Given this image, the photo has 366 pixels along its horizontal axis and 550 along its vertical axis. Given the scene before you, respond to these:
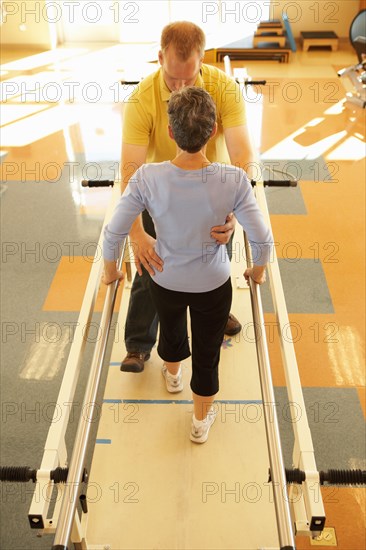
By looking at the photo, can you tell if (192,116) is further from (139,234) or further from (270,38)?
(270,38)

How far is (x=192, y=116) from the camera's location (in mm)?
1486

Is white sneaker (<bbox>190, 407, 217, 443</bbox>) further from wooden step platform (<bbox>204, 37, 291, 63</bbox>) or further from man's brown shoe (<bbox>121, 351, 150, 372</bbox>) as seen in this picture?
wooden step platform (<bbox>204, 37, 291, 63</bbox>)

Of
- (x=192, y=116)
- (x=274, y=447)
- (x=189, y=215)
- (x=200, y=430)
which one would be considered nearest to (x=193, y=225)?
(x=189, y=215)

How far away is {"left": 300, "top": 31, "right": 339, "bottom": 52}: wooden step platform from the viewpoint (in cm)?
845

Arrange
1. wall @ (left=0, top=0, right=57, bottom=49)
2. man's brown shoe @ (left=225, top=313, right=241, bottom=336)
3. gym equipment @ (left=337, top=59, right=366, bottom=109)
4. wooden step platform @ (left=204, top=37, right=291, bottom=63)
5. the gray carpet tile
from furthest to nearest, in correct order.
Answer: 1. wall @ (left=0, top=0, right=57, bottom=49)
2. wooden step platform @ (left=204, top=37, right=291, bottom=63)
3. gym equipment @ (left=337, top=59, right=366, bottom=109)
4. the gray carpet tile
5. man's brown shoe @ (left=225, top=313, right=241, bottom=336)

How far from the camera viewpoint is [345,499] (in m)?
2.58

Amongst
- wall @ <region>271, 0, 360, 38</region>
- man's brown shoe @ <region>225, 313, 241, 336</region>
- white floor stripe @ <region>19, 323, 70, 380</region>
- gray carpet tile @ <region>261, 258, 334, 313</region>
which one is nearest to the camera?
man's brown shoe @ <region>225, 313, 241, 336</region>

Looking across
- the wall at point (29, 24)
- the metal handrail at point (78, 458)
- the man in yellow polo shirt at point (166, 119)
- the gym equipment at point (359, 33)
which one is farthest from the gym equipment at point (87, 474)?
the wall at point (29, 24)

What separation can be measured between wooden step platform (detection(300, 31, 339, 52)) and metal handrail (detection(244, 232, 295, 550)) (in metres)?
7.47

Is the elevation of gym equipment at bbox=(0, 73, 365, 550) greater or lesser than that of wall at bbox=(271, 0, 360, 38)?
lesser

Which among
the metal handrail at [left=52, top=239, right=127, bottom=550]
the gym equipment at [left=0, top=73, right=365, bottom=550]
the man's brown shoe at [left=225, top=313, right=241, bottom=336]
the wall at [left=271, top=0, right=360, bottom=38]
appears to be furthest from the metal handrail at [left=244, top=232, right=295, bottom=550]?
the wall at [left=271, top=0, right=360, bottom=38]

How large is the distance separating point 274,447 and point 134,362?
44.8 inches

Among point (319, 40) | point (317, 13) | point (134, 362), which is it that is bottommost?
point (134, 362)

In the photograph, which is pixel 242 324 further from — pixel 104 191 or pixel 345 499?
pixel 104 191
